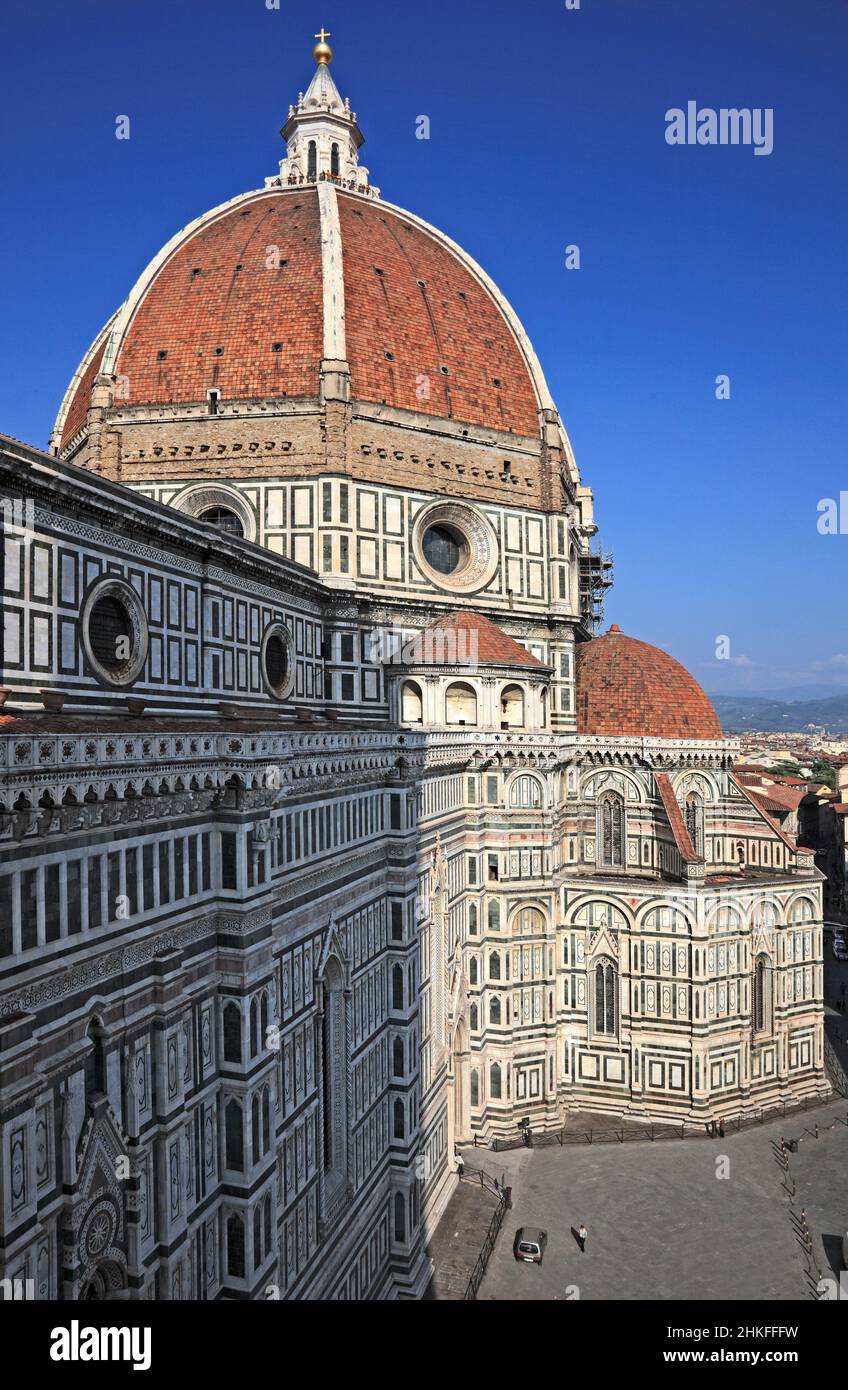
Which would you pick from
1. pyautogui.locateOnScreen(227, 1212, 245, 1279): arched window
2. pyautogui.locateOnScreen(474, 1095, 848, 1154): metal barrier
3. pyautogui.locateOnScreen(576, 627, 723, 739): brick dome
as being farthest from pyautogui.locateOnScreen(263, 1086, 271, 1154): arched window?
pyautogui.locateOnScreen(576, 627, 723, 739): brick dome

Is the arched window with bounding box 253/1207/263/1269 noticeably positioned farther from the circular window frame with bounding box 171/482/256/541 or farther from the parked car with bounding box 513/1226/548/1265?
the circular window frame with bounding box 171/482/256/541

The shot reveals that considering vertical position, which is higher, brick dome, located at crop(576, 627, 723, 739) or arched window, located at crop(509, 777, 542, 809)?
brick dome, located at crop(576, 627, 723, 739)

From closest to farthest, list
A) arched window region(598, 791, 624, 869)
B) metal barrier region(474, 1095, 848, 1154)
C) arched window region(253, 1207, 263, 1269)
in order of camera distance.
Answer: arched window region(253, 1207, 263, 1269) < metal barrier region(474, 1095, 848, 1154) < arched window region(598, 791, 624, 869)

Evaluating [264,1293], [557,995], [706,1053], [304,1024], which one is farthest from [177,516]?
[706,1053]

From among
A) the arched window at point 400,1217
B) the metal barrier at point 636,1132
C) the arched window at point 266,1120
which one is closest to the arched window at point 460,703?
the metal barrier at point 636,1132

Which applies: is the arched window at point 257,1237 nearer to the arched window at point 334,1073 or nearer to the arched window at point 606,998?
the arched window at point 334,1073

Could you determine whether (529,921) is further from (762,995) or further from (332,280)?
(332,280)

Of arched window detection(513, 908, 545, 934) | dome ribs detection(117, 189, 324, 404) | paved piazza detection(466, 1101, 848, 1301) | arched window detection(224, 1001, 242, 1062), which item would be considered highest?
dome ribs detection(117, 189, 324, 404)
